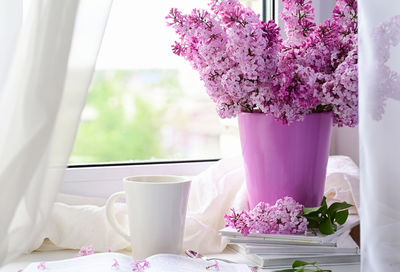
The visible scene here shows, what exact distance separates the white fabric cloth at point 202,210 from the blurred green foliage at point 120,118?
0.69 metres

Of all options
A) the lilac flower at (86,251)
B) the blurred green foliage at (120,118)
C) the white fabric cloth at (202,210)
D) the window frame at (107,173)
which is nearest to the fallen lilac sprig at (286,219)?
the white fabric cloth at (202,210)

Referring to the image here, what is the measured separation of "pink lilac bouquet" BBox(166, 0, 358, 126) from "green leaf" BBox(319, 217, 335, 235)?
0.18m

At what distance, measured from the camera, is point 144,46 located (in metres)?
1.46

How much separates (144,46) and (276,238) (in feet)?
2.40

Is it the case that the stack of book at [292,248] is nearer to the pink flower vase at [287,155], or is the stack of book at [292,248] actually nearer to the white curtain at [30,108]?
the pink flower vase at [287,155]

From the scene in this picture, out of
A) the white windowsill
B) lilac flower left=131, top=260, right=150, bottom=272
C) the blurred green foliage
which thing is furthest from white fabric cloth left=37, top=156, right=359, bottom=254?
the blurred green foliage

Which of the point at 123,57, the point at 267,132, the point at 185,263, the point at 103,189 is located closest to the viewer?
the point at 185,263

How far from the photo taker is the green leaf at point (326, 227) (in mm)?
929

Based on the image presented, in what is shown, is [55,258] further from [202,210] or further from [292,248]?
[292,248]

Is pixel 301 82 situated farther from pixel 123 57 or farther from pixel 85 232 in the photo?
pixel 123 57

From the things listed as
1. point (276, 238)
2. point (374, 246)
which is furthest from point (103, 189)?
point (374, 246)

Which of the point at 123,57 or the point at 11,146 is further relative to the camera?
the point at 123,57

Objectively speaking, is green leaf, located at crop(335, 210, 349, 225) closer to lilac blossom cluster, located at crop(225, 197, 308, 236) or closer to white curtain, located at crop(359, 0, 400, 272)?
lilac blossom cluster, located at crop(225, 197, 308, 236)

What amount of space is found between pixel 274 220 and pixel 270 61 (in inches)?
10.8
